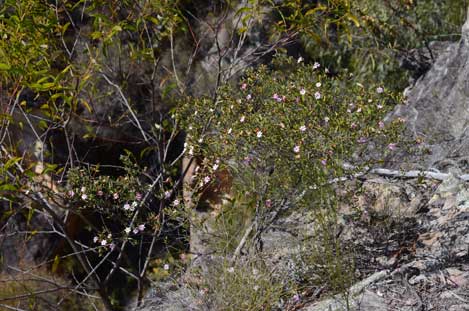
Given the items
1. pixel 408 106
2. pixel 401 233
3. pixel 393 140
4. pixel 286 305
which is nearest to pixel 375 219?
pixel 401 233

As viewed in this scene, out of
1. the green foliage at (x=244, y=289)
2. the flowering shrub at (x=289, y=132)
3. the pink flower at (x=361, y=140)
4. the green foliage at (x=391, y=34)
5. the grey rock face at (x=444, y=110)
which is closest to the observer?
the green foliage at (x=244, y=289)

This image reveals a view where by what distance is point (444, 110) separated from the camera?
478 centimetres

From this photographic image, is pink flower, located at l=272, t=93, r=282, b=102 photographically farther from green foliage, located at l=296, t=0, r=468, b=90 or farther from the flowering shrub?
green foliage, located at l=296, t=0, r=468, b=90

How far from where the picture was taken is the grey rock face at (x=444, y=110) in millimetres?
4323

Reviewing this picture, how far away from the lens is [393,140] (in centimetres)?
357

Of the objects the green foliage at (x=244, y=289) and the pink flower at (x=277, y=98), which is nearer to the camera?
the green foliage at (x=244, y=289)

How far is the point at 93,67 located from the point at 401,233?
1.91m

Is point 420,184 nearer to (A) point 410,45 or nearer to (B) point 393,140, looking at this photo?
(B) point 393,140

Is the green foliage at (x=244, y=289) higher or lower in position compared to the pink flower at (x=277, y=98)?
lower

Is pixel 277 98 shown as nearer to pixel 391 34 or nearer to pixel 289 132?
pixel 289 132

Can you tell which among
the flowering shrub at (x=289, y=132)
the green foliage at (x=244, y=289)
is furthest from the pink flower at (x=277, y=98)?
the green foliage at (x=244, y=289)

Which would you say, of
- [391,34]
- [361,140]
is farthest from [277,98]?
[391,34]

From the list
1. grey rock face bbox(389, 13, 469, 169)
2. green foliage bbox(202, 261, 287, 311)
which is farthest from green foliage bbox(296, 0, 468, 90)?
green foliage bbox(202, 261, 287, 311)

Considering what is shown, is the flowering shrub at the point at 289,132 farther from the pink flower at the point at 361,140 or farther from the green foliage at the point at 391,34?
the green foliage at the point at 391,34
